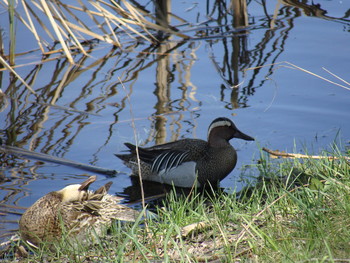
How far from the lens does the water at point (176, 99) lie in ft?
23.3

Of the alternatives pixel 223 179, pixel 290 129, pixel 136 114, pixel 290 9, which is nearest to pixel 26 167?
pixel 136 114

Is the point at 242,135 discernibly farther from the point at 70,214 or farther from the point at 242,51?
the point at 242,51

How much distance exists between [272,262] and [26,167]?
4172mm

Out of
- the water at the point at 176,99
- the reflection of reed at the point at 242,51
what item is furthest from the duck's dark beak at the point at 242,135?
the reflection of reed at the point at 242,51

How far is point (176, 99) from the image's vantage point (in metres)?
8.45

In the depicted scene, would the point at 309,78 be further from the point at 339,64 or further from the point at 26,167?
the point at 26,167

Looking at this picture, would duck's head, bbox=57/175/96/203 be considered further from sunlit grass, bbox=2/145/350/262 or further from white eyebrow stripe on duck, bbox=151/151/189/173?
white eyebrow stripe on duck, bbox=151/151/189/173

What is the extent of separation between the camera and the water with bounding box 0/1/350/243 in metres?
7.11

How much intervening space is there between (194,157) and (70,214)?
8.94 ft

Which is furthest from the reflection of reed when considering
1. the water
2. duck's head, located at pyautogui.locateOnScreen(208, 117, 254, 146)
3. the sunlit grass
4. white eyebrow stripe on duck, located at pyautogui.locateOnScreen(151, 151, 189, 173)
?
the sunlit grass

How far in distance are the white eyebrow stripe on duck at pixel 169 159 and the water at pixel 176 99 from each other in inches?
15.1

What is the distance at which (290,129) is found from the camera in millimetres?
7590

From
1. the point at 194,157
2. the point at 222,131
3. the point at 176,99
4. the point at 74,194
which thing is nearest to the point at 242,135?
the point at 222,131

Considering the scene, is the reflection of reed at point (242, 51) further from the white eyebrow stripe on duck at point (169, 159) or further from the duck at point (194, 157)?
the white eyebrow stripe on duck at point (169, 159)
